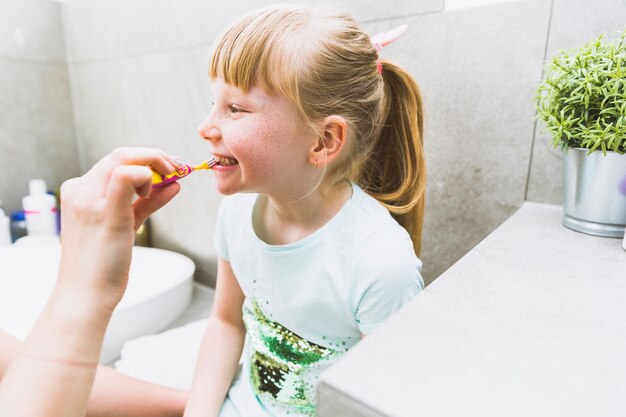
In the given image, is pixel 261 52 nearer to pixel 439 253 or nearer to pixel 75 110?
pixel 439 253

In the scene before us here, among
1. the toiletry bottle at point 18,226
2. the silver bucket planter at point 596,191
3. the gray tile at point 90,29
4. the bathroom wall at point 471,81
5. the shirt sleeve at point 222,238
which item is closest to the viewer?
A: the silver bucket planter at point 596,191

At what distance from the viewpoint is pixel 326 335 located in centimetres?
60

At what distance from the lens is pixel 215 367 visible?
679mm

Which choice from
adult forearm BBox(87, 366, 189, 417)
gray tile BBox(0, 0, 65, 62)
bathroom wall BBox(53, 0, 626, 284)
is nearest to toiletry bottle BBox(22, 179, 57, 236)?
gray tile BBox(0, 0, 65, 62)

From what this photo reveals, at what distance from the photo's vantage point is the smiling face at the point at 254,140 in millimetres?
515

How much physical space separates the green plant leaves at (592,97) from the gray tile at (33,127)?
158 centimetres

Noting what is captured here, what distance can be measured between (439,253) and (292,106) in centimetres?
42

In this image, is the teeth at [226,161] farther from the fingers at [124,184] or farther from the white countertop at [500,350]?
the white countertop at [500,350]

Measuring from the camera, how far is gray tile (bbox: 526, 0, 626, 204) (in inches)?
21.5

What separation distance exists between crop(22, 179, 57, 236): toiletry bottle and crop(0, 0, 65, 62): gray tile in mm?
445

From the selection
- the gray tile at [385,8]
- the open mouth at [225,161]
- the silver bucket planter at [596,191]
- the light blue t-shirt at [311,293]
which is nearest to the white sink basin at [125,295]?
the light blue t-shirt at [311,293]

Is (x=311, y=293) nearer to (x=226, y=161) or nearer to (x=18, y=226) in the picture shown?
(x=226, y=161)

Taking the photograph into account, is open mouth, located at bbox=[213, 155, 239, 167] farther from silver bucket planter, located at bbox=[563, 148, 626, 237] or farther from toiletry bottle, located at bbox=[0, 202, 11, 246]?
toiletry bottle, located at bbox=[0, 202, 11, 246]

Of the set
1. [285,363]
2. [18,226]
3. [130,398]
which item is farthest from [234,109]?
[18,226]
